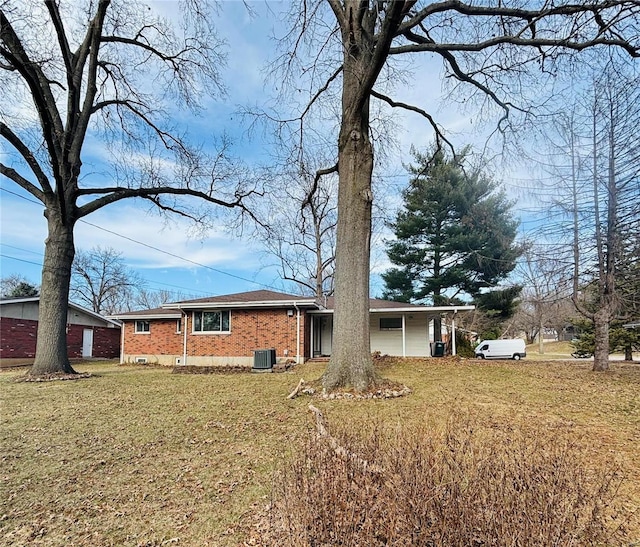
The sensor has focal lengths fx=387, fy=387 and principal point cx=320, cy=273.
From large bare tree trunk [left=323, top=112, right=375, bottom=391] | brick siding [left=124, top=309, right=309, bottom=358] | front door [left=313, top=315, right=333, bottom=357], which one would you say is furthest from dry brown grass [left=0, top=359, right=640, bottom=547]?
front door [left=313, top=315, right=333, bottom=357]

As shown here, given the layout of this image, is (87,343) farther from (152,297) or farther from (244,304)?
(152,297)

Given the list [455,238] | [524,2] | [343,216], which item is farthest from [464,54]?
[455,238]

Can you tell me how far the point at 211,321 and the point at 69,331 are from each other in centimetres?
1102

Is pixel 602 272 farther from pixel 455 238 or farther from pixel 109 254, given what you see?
pixel 109 254

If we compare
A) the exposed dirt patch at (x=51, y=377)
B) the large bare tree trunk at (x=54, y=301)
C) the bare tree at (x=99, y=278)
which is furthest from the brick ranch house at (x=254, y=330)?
the bare tree at (x=99, y=278)

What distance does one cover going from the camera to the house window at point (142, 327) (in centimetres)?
2023

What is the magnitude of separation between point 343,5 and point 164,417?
948 centimetres

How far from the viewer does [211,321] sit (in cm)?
1755

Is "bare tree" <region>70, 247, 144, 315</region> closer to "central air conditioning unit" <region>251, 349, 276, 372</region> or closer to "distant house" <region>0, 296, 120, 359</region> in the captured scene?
"distant house" <region>0, 296, 120, 359</region>

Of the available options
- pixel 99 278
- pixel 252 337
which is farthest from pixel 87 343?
pixel 99 278

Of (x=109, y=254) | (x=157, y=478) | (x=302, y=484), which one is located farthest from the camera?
(x=109, y=254)

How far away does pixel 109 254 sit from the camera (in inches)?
1510

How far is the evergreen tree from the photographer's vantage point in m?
22.6

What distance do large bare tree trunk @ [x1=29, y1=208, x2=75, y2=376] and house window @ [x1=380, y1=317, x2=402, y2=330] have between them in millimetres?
12660
